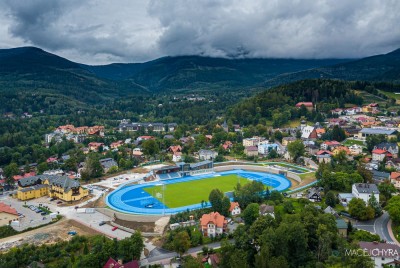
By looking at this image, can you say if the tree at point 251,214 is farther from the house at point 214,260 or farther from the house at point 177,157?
the house at point 177,157

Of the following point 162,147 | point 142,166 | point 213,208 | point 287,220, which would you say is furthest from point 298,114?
point 287,220

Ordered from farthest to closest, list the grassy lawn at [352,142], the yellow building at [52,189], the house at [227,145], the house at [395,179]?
the house at [227,145] < the grassy lawn at [352,142] < the yellow building at [52,189] < the house at [395,179]

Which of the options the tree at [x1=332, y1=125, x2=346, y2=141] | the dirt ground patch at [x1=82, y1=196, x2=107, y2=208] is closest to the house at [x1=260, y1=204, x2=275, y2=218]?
the dirt ground patch at [x1=82, y1=196, x2=107, y2=208]

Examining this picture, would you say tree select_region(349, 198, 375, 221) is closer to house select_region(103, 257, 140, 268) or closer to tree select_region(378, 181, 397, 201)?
tree select_region(378, 181, 397, 201)

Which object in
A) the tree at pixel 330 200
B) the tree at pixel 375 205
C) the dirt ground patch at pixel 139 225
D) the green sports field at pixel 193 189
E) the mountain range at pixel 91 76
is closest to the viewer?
the tree at pixel 375 205

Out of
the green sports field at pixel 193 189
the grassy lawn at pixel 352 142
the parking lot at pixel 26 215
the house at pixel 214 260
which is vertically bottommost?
the green sports field at pixel 193 189

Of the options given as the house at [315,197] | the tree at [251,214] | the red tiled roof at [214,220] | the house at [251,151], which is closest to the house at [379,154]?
the house at [315,197]

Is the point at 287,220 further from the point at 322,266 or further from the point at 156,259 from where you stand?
the point at 156,259

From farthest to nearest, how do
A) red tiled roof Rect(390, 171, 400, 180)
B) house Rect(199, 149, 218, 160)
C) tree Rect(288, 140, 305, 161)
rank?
house Rect(199, 149, 218, 160) → tree Rect(288, 140, 305, 161) → red tiled roof Rect(390, 171, 400, 180)
